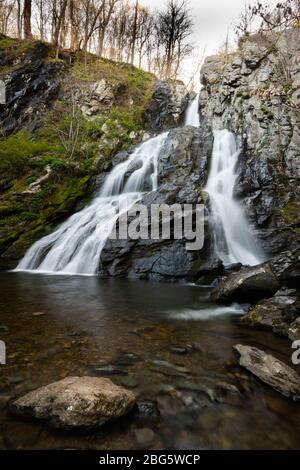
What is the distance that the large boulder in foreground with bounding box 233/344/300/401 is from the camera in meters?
3.17

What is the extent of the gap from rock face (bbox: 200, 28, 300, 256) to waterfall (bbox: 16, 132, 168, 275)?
4327 mm

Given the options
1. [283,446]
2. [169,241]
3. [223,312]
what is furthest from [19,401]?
[169,241]

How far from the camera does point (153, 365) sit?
3.72 metres

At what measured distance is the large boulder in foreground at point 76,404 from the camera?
2.47 m

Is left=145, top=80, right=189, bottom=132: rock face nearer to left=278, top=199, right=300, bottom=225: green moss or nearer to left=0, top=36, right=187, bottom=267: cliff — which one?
left=0, top=36, right=187, bottom=267: cliff

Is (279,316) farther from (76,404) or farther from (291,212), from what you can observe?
(291,212)

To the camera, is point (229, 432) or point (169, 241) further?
point (169, 241)

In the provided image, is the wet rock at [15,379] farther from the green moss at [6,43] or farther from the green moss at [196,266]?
the green moss at [6,43]

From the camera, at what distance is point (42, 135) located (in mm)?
18531

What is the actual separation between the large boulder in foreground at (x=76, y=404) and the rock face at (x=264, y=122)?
681cm

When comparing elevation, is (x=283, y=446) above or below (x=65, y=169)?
below

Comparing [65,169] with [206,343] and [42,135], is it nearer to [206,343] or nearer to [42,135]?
[42,135]

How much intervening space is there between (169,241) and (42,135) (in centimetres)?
1275

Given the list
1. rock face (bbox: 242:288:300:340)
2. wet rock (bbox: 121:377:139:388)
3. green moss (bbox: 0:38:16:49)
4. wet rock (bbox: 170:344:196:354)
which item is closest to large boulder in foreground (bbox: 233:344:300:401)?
wet rock (bbox: 170:344:196:354)
